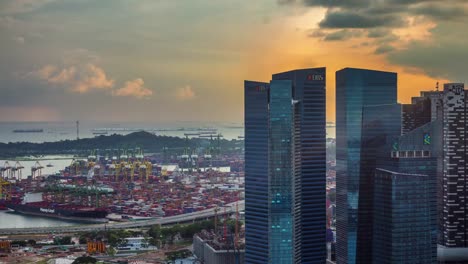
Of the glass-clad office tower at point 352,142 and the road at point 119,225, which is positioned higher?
the glass-clad office tower at point 352,142

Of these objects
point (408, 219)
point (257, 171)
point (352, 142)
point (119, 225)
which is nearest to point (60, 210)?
point (119, 225)

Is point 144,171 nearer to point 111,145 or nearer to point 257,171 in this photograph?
point 111,145

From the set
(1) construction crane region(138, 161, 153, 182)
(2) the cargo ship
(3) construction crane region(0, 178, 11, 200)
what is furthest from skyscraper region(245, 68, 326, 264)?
(1) construction crane region(138, 161, 153, 182)

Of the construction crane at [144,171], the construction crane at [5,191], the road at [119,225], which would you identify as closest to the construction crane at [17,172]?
the construction crane at [5,191]

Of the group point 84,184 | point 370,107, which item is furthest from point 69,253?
point 84,184

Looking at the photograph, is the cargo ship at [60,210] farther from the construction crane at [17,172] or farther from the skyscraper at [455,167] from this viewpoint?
the skyscraper at [455,167]

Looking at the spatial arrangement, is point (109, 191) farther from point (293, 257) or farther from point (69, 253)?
point (293, 257)
